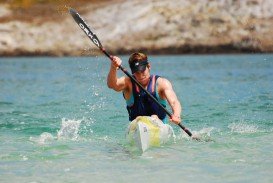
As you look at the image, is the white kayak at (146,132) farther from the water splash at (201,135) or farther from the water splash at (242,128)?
the water splash at (242,128)

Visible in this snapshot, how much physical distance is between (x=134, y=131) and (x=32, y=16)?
61199 millimetres

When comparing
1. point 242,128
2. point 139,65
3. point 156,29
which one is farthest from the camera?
point 156,29

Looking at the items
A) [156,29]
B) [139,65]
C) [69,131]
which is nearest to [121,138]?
[69,131]

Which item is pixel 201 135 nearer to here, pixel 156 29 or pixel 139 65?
pixel 139 65

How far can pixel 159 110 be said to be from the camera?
45.0 ft

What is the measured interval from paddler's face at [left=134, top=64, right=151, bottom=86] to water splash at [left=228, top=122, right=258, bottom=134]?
2904 mm

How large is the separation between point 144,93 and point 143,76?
0.33 metres

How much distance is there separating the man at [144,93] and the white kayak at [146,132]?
0.31 meters

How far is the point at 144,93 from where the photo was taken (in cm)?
1341

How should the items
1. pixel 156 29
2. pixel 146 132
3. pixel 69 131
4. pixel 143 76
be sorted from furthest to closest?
pixel 156 29 → pixel 69 131 → pixel 143 76 → pixel 146 132

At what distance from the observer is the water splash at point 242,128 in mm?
15416

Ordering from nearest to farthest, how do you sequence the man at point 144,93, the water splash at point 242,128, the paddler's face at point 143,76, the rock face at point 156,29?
1. the man at point 144,93
2. the paddler's face at point 143,76
3. the water splash at point 242,128
4. the rock face at point 156,29

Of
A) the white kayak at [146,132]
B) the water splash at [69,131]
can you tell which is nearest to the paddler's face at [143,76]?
the white kayak at [146,132]

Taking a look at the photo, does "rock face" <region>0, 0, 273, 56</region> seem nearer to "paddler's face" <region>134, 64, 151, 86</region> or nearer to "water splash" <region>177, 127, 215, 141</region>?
"water splash" <region>177, 127, 215, 141</region>
